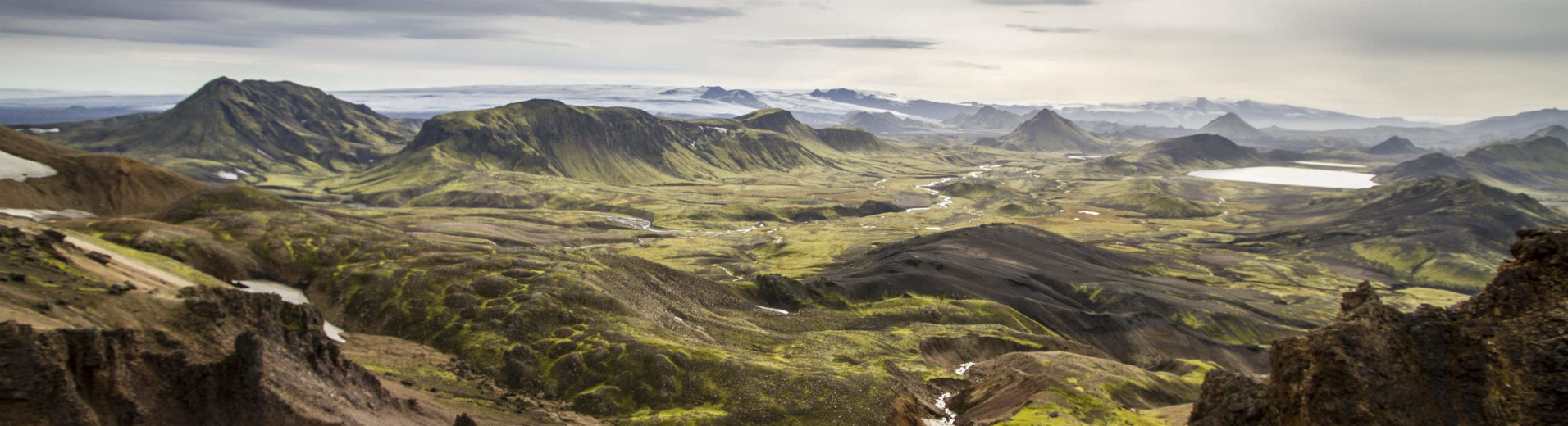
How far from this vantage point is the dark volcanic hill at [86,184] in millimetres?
142625

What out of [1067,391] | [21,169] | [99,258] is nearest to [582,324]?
[99,258]

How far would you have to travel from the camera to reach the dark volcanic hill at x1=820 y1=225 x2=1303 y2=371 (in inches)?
5881

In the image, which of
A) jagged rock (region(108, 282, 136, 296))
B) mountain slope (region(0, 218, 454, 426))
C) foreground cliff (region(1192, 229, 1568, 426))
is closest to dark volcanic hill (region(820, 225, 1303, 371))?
foreground cliff (region(1192, 229, 1568, 426))

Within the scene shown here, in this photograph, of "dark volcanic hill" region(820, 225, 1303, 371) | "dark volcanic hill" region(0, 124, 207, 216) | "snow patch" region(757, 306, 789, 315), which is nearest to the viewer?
"snow patch" region(757, 306, 789, 315)

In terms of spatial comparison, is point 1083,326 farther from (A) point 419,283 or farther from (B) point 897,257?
(A) point 419,283

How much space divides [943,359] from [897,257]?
69879mm

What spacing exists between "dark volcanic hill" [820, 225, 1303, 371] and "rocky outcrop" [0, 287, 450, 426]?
10064 cm

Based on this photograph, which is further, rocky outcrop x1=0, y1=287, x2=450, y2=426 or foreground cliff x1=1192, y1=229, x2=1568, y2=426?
foreground cliff x1=1192, y1=229, x2=1568, y2=426

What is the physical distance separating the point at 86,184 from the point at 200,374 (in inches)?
6092

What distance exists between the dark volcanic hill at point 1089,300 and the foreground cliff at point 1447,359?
332 ft

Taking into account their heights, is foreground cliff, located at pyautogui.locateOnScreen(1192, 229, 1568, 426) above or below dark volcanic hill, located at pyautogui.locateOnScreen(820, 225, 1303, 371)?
above

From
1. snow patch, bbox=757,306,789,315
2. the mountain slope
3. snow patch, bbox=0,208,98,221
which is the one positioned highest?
the mountain slope

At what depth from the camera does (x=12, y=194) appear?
13612 cm

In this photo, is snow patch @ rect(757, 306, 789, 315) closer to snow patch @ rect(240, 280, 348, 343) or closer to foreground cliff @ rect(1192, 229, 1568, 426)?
snow patch @ rect(240, 280, 348, 343)
